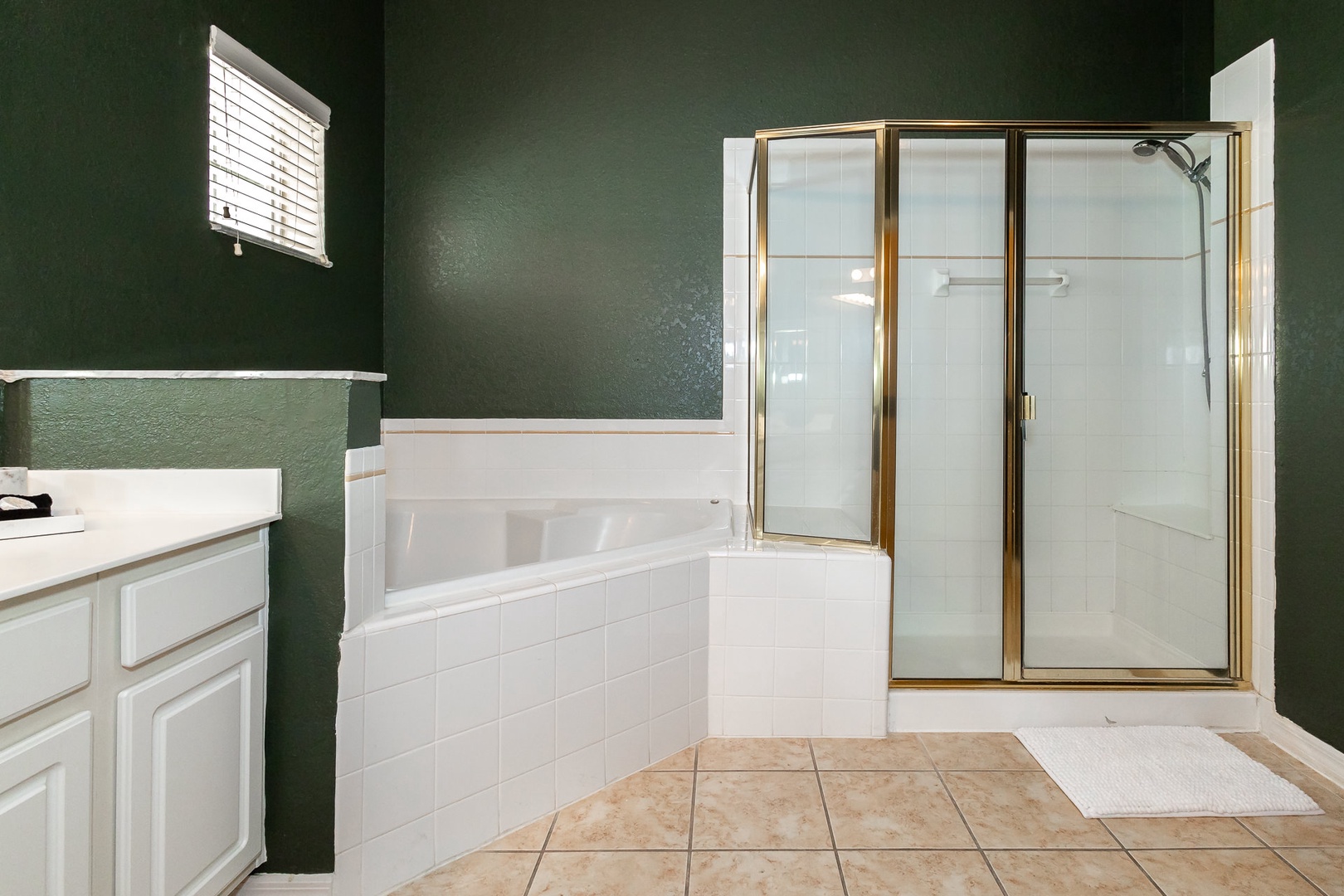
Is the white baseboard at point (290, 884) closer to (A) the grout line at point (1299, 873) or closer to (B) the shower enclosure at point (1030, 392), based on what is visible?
(B) the shower enclosure at point (1030, 392)

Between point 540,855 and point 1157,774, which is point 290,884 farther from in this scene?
point 1157,774

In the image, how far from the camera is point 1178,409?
235 centimetres

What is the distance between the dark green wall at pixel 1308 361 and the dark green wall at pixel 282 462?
243 cm

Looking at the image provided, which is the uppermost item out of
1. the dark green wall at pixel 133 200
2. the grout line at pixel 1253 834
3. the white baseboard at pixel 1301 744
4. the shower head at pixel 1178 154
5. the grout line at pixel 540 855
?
the shower head at pixel 1178 154

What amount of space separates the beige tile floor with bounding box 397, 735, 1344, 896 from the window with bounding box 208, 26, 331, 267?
1.82 metres

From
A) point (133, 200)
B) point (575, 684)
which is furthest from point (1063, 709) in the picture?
point (133, 200)

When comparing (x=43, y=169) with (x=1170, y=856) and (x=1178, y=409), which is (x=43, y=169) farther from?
(x=1178, y=409)

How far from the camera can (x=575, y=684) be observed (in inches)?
72.0

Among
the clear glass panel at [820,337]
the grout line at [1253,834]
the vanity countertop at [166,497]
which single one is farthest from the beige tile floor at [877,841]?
the vanity countertop at [166,497]

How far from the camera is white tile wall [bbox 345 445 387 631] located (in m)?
1.44

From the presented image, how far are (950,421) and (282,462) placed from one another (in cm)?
187

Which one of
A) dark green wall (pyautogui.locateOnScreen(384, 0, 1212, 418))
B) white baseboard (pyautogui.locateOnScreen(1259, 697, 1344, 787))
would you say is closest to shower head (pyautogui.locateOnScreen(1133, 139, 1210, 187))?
dark green wall (pyautogui.locateOnScreen(384, 0, 1212, 418))

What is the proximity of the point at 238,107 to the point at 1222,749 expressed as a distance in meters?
3.27

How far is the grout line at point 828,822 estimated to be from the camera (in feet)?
5.05
